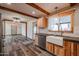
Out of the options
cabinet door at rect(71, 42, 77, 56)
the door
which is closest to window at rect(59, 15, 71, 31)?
cabinet door at rect(71, 42, 77, 56)

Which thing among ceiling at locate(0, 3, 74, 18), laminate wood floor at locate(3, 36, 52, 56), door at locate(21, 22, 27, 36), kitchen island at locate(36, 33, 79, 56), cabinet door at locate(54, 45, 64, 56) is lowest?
laminate wood floor at locate(3, 36, 52, 56)

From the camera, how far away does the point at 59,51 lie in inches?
110

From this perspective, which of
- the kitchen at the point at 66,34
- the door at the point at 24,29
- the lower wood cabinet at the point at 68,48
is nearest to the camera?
the lower wood cabinet at the point at 68,48

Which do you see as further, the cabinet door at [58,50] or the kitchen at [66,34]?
the cabinet door at [58,50]

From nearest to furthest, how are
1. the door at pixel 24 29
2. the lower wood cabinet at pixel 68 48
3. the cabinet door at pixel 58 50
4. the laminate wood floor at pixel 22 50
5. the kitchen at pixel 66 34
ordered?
the lower wood cabinet at pixel 68 48, the kitchen at pixel 66 34, the cabinet door at pixel 58 50, the laminate wood floor at pixel 22 50, the door at pixel 24 29

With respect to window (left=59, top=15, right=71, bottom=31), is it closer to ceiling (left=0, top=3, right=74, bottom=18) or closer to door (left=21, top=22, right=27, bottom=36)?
ceiling (left=0, top=3, right=74, bottom=18)

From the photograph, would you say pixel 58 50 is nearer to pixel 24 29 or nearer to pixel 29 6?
pixel 29 6

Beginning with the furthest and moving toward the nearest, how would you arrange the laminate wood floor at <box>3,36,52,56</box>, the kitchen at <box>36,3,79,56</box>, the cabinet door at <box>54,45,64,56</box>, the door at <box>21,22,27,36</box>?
the door at <box>21,22,27,36</box> < the laminate wood floor at <box>3,36,52,56</box> < the cabinet door at <box>54,45,64,56</box> < the kitchen at <box>36,3,79,56</box>

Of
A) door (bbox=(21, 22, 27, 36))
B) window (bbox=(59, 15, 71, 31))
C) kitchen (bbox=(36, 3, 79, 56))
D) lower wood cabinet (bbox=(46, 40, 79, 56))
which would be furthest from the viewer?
door (bbox=(21, 22, 27, 36))

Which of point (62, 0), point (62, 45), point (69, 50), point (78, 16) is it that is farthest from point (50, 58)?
point (78, 16)

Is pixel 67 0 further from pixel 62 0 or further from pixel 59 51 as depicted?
pixel 59 51

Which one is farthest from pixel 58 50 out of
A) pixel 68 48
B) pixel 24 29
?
pixel 24 29

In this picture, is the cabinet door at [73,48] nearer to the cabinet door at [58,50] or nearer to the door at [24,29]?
the cabinet door at [58,50]

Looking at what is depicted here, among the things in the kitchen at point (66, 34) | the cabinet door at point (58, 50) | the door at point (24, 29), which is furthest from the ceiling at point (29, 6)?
the door at point (24, 29)
